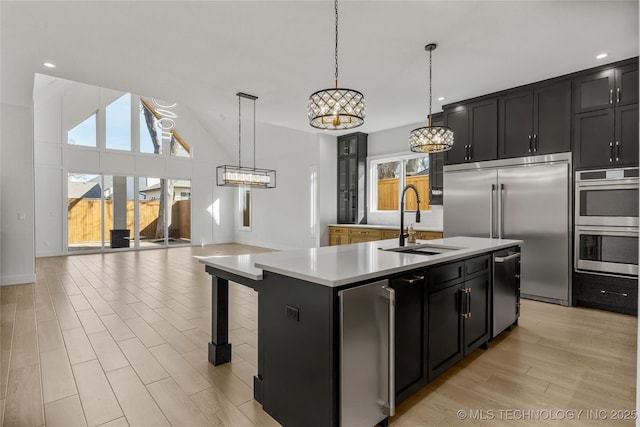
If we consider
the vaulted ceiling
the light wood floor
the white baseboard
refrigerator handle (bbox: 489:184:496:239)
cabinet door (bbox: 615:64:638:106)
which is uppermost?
the vaulted ceiling

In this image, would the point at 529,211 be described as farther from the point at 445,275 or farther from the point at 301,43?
the point at 301,43

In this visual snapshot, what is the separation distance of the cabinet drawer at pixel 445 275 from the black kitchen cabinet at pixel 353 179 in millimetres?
4799

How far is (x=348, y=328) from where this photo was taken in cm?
157

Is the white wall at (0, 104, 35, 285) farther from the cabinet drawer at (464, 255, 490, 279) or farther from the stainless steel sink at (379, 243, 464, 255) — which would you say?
the cabinet drawer at (464, 255, 490, 279)

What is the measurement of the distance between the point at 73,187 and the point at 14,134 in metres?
3.82

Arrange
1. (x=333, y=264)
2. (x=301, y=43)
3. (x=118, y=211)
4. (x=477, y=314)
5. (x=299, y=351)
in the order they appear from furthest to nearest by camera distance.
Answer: (x=118, y=211) → (x=301, y=43) → (x=477, y=314) → (x=333, y=264) → (x=299, y=351)

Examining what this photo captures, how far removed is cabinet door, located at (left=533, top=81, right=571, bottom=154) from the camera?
3.95m

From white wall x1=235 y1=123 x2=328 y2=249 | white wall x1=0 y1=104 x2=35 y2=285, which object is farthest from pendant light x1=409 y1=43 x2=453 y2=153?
white wall x1=0 y1=104 x2=35 y2=285

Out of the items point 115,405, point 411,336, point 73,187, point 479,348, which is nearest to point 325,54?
point 411,336

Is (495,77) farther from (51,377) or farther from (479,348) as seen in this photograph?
(51,377)

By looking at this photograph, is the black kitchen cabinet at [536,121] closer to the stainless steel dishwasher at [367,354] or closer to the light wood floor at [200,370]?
the light wood floor at [200,370]

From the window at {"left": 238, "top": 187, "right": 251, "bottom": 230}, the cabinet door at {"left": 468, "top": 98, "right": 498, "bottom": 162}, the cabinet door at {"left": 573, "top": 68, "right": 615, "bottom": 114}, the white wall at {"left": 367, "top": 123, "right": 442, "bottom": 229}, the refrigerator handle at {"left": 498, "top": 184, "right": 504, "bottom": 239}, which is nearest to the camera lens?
the cabinet door at {"left": 573, "top": 68, "right": 615, "bottom": 114}

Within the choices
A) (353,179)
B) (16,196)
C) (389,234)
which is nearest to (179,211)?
(16,196)

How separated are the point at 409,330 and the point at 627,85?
152 inches
